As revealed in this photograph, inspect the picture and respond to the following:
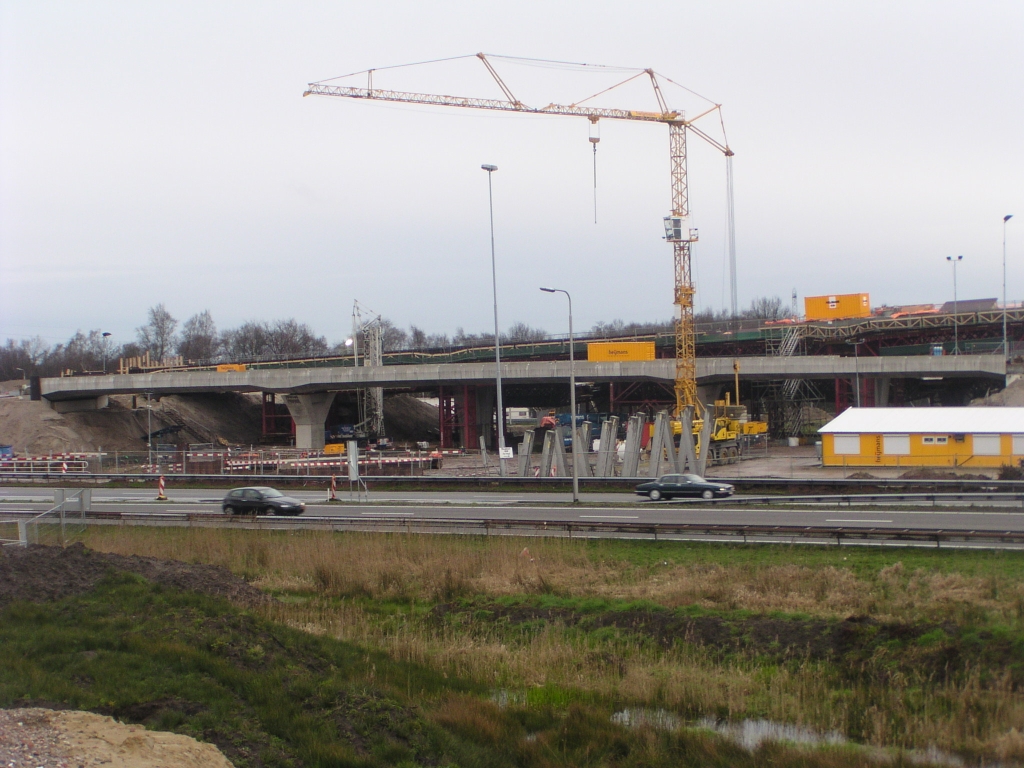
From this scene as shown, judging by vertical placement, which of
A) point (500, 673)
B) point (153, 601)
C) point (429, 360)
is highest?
point (429, 360)

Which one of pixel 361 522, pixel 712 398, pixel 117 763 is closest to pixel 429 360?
pixel 712 398

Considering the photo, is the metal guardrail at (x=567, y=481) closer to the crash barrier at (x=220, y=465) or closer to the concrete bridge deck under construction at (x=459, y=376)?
the crash barrier at (x=220, y=465)

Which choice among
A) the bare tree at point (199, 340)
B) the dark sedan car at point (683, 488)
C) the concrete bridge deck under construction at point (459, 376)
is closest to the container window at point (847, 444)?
the dark sedan car at point (683, 488)

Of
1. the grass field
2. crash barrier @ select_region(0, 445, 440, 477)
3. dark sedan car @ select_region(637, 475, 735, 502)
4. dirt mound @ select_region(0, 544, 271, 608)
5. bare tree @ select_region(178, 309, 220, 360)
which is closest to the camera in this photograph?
the grass field

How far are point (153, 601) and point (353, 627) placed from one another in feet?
12.0

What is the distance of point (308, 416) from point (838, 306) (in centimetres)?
5175

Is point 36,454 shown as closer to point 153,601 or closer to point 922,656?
point 153,601

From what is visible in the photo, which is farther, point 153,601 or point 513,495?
point 513,495

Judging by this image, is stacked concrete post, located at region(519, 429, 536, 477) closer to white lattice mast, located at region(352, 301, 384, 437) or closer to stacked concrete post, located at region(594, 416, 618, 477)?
stacked concrete post, located at region(594, 416, 618, 477)

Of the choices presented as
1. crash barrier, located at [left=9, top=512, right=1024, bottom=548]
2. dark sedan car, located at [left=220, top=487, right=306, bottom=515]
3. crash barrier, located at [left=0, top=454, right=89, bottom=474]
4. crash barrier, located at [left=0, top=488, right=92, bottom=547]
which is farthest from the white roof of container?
crash barrier, located at [left=0, top=454, right=89, bottom=474]

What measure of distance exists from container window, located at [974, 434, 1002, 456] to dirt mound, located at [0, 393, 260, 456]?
62.4 m

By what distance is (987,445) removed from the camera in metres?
40.1

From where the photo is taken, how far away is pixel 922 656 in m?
12.9

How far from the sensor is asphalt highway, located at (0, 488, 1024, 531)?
972 inches
